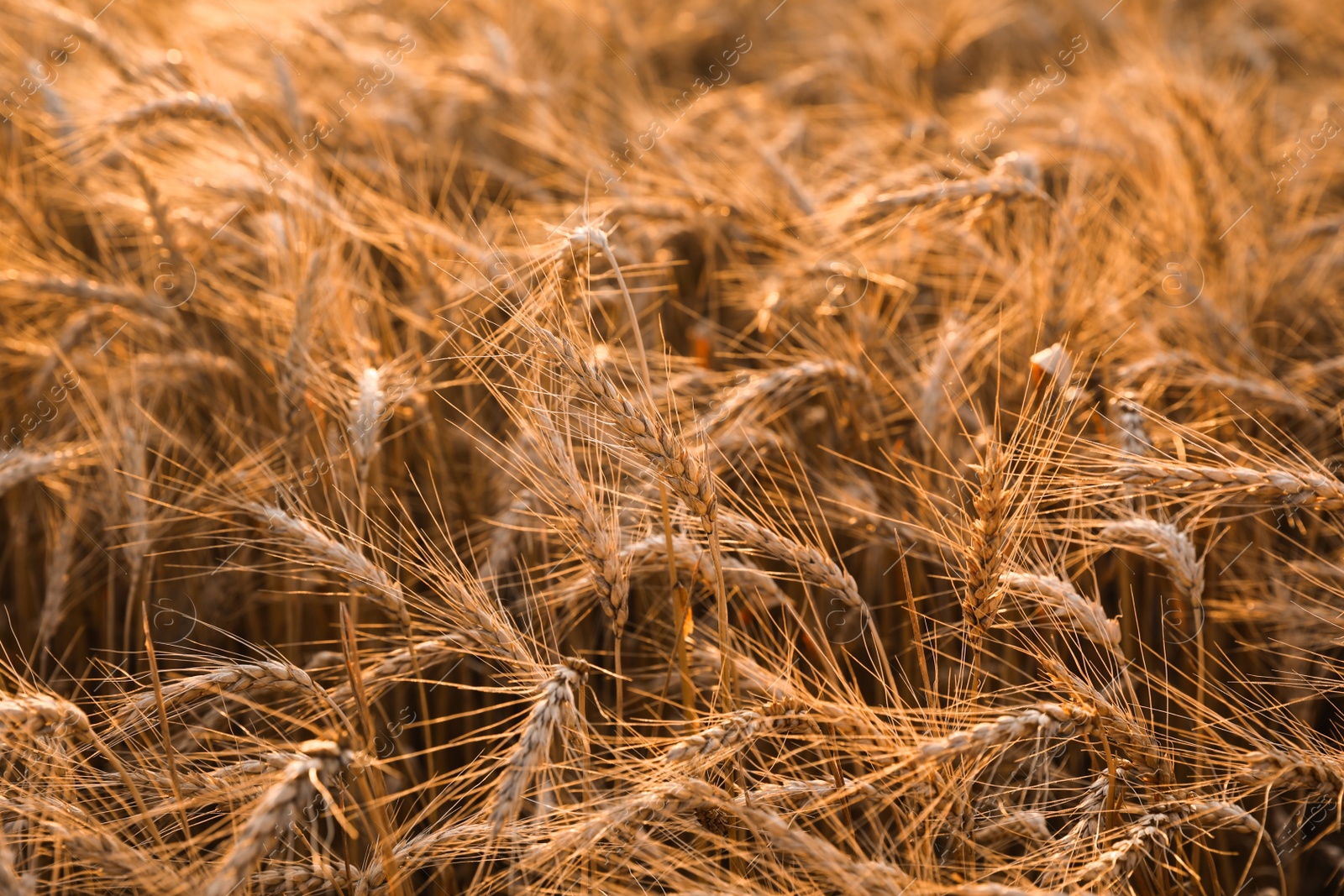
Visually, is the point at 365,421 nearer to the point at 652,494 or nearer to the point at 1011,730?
the point at 652,494

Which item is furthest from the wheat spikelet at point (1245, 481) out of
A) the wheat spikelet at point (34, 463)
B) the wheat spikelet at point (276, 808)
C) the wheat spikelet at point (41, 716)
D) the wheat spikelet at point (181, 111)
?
the wheat spikelet at point (181, 111)

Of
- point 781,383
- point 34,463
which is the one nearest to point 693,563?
point 781,383

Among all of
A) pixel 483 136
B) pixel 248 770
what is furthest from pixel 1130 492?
pixel 483 136

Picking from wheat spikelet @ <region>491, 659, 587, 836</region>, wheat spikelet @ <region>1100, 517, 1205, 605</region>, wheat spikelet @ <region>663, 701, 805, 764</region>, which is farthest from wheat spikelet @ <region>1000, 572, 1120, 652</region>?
wheat spikelet @ <region>491, 659, 587, 836</region>

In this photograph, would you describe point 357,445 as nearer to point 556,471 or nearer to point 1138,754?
point 556,471

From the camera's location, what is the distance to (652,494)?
1565 mm

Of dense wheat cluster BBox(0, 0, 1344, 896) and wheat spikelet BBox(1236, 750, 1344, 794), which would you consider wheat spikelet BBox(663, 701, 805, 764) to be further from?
wheat spikelet BBox(1236, 750, 1344, 794)

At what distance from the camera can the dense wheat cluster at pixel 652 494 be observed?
114 centimetres

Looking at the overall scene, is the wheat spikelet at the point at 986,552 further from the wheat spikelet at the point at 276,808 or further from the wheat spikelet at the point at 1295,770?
the wheat spikelet at the point at 276,808

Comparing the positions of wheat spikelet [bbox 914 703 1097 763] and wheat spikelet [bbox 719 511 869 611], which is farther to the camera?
wheat spikelet [bbox 719 511 869 611]

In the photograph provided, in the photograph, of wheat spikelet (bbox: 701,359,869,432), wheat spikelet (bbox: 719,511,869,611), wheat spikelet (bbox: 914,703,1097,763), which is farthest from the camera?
wheat spikelet (bbox: 701,359,869,432)

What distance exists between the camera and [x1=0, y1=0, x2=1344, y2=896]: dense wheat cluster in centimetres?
114

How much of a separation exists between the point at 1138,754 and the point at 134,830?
1564 mm

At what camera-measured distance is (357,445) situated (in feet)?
4.45
